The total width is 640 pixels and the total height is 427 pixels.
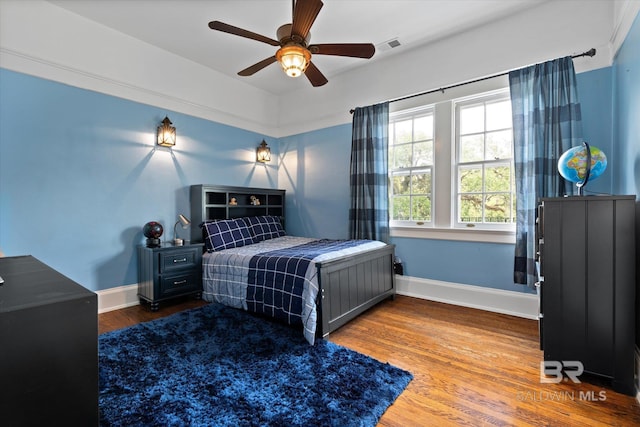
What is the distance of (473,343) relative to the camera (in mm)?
2383

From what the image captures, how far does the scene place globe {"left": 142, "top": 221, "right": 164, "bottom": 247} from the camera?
3236 mm

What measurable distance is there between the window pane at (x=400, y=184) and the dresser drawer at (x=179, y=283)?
2669mm

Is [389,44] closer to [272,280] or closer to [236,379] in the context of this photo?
[272,280]

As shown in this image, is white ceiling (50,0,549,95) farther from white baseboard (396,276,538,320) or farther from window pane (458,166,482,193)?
white baseboard (396,276,538,320)

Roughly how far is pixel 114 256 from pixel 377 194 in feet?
10.1

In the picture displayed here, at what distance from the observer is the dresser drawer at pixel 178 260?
3.16 m

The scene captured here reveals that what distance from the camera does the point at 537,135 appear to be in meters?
2.71

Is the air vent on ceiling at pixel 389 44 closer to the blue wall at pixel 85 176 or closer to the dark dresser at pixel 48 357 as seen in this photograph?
the blue wall at pixel 85 176

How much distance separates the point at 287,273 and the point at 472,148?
2.45 metres

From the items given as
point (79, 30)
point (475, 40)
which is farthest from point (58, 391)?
point (475, 40)

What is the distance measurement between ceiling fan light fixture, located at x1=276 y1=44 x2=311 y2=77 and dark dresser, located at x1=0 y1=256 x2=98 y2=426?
193cm

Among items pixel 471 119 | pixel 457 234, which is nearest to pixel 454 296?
pixel 457 234

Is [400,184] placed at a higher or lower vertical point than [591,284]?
higher

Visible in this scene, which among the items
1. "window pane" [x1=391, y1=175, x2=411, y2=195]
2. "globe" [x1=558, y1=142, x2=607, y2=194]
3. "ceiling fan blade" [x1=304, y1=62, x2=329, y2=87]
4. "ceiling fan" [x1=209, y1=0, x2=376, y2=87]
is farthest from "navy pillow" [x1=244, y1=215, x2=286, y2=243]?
"globe" [x1=558, y1=142, x2=607, y2=194]
